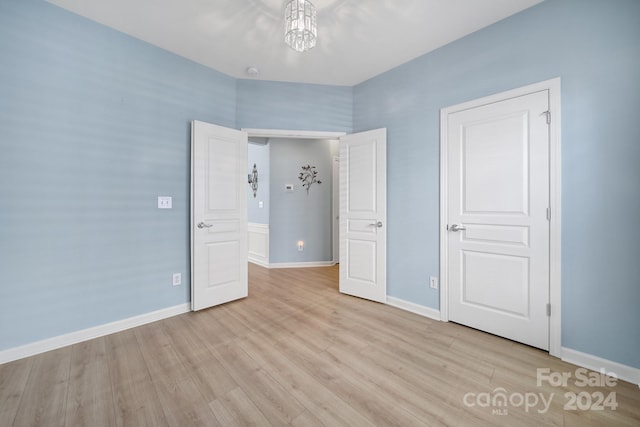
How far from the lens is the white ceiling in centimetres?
204

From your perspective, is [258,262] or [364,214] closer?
[364,214]

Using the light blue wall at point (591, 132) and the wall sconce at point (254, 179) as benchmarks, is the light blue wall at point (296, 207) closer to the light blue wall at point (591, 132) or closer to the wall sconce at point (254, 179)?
the wall sconce at point (254, 179)

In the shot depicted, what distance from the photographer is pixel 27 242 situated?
191 cm

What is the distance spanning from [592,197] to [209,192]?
10.6 feet

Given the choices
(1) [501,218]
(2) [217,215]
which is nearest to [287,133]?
(2) [217,215]

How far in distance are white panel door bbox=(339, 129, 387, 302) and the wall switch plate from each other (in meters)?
1.95

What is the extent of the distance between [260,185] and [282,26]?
A: 10.8ft

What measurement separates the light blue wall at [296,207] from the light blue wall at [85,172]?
2.27 m

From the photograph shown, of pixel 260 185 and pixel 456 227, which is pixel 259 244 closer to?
pixel 260 185

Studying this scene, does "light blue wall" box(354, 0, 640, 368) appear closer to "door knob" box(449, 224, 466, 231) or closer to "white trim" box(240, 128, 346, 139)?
"door knob" box(449, 224, 466, 231)

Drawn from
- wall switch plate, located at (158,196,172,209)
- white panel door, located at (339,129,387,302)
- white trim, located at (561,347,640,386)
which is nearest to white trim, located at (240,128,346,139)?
white panel door, located at (339,129,387,302)

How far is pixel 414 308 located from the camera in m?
2.77

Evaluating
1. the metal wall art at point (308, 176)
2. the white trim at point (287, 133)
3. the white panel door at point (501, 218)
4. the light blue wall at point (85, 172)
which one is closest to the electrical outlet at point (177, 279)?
the light blue wall at point (85, 172)

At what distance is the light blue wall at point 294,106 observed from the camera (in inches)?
126
